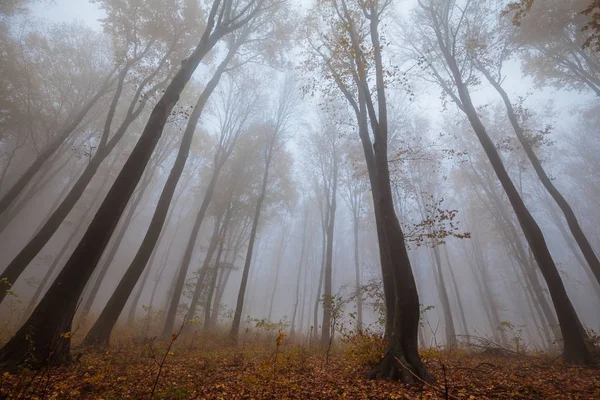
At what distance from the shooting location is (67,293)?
Answer: 13.6 ft

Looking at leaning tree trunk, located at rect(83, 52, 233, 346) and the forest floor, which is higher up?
leaning tree trunk, located at rect(83, 52, 233, 346)

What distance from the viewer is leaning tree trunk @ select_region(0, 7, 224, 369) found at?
3.76 m

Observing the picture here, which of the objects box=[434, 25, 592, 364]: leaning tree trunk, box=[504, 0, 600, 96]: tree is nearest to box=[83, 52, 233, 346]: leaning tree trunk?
box=[434, 25, 592, 364]: leaning tree trunk

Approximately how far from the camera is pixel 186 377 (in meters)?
4.44

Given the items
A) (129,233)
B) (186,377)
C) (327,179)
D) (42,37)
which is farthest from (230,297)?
(186,377)

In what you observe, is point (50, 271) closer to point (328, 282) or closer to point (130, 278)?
point (130, 278)

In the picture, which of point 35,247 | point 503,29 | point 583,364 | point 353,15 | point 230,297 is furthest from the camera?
point 230,297

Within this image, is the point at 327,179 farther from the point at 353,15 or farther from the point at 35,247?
the point at 35,247

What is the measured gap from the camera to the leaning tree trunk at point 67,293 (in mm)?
3764

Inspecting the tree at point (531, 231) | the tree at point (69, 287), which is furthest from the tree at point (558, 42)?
the tree at point (69, 287)

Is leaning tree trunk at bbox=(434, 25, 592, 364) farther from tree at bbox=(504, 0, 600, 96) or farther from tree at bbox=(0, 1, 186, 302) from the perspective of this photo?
tree at bbox=(0, 1, 186, 302)

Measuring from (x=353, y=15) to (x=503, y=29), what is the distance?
8.31 meters

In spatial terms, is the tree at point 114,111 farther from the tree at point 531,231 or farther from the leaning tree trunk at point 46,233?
the tree at point 531,231

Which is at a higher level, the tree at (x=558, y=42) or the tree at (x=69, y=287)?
the tree at (x=558, y=42)
